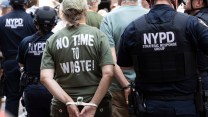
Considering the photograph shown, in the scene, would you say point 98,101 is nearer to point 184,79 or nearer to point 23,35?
point 184,79

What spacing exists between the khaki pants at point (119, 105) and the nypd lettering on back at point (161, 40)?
4.12ft

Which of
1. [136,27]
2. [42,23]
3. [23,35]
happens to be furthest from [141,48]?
[23,35]

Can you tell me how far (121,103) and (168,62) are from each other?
1.35 m

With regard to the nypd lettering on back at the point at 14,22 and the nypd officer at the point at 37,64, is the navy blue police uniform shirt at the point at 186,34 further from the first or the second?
the nypd lettering on back at the point at 14,22

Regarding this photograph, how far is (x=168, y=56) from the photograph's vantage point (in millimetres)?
4211

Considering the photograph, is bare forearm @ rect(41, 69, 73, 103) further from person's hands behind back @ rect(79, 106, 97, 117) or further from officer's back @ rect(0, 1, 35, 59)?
officer's back @ rect(0, 1, 35, 59)

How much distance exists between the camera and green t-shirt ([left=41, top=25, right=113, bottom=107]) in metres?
4.43

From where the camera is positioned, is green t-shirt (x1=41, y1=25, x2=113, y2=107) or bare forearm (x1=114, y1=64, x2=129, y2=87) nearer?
green t-shirt (x1=41, y1=25, x2=113, y2=107)

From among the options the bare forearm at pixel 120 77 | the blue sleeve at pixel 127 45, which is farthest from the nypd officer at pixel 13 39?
the blue sleeve at pixel 127 45

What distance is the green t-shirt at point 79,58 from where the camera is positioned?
4.43 metres

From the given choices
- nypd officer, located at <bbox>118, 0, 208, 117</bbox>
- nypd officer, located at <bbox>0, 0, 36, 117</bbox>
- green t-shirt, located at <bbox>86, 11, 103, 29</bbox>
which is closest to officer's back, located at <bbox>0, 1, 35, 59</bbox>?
nypd officer, located at <bbox>0, 0, 36, 117</bbox>

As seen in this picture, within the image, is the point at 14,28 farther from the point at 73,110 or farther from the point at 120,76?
the point at 73,110

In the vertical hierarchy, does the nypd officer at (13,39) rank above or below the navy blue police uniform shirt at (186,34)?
below

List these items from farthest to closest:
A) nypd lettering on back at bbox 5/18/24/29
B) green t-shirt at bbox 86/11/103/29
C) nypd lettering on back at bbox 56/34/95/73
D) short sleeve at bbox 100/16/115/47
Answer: nypd lettering on back at bbox 5/18/24/29 → green t-shirt at bbox 86/11/103/29 → short sleeve at bbox 100/16/115/47 → nypd lettering on back at bbox 56/34/95/73
